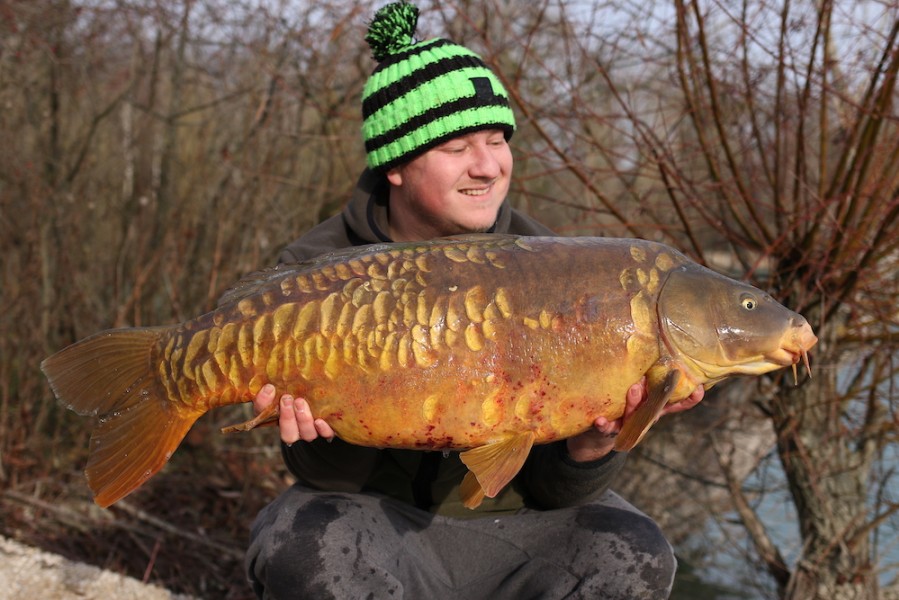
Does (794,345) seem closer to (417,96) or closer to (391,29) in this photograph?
(417,96)

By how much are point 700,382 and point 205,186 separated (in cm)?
302

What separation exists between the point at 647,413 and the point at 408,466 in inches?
24.3

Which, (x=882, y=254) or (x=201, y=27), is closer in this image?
(x=882, y=254)

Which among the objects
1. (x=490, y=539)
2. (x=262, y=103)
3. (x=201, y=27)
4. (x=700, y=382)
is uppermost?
(x=201, y=27)

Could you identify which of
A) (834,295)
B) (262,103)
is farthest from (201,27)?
(834,295)

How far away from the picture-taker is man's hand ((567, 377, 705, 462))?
56.9 inches

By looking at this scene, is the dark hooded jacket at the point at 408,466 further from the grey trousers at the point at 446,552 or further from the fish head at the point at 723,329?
the fish head at the point at 723,329

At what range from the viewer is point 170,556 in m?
2.98

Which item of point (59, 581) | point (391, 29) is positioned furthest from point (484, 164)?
point (59, 581)

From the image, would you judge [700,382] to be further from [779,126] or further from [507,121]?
[779,126]

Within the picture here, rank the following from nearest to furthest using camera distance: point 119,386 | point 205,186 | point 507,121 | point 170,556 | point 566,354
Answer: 1. point 566,354
2. point 119,386
3. point 507,121
4. point 170,556
5. point 205,186

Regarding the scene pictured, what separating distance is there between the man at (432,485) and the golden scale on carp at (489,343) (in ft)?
0.20

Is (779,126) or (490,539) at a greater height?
(779,126)

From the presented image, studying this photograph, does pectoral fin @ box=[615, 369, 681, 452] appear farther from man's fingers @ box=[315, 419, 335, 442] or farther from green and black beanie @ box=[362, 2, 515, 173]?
green and black beanie @ box=[362, 2, 515, 173]
